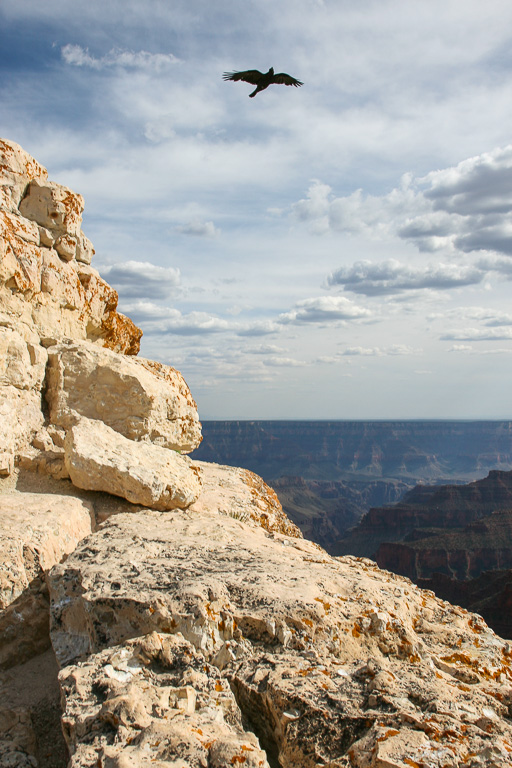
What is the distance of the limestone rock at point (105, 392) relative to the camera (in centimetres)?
681

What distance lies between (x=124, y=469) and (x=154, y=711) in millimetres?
3249

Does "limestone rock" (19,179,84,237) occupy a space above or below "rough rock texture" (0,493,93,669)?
above

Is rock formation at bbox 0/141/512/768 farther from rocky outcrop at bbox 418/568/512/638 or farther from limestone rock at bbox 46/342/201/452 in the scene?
rocky outcrop at bbox 418/568/512/638

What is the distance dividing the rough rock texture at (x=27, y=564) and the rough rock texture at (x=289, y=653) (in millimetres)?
296

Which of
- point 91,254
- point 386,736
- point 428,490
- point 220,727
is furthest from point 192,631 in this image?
point 428,490

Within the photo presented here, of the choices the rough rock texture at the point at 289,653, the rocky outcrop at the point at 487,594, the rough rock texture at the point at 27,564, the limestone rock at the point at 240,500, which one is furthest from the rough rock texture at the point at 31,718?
the rocky outcrop at the point at 487,594

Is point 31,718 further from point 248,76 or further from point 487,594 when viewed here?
point 487,594

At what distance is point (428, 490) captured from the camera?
109688 millimetres

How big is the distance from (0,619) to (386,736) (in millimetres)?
2926

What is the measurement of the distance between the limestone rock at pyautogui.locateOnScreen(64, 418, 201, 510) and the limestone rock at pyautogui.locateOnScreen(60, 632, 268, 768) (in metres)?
2.65

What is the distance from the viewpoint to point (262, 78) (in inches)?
324

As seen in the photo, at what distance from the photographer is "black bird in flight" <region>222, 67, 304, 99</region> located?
320 inches

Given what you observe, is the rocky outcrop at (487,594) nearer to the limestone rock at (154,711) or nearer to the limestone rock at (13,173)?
the limestone rock at (13,173)

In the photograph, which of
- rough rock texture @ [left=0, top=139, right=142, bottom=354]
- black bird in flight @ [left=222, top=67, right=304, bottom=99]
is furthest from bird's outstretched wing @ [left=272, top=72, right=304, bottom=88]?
rough rock texture @ [left=0, top=139, right=142, bottom=354]
